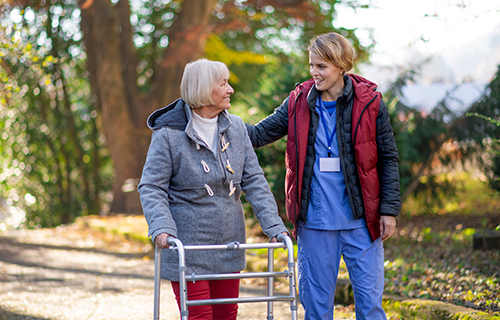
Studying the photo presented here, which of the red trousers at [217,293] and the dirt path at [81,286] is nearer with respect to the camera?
the red trousers at [217,293]

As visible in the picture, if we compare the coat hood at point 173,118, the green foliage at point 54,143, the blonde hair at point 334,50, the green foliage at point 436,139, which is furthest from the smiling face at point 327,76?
the green foliage at point 54,143

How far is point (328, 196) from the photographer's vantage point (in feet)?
10.1

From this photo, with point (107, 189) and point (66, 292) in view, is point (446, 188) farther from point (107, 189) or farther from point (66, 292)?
point (107, 189)

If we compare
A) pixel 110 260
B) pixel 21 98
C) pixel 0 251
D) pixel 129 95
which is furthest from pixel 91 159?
pixel 110 260

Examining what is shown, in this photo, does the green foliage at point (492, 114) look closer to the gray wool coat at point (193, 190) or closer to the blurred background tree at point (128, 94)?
the blurred background tree at point (128, 94)

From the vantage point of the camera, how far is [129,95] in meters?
12.4

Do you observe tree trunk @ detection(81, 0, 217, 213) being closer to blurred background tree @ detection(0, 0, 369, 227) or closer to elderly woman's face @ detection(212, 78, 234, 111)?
blurred background tree @ detection(0, 0, 369, 227)

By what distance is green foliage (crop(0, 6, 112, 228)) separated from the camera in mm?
16359

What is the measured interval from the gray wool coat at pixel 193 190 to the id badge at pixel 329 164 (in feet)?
1.34

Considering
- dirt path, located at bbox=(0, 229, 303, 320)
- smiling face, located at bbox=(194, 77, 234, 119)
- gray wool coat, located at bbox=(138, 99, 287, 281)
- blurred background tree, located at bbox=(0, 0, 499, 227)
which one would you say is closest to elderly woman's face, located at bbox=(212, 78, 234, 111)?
smiling face, located at bbox=(194, 77, 234, 119)

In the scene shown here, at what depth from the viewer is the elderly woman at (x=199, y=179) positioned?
9.10 feet

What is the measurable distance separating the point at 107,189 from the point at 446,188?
41.2 ft

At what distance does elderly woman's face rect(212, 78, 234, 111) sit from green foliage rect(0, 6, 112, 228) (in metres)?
14.2

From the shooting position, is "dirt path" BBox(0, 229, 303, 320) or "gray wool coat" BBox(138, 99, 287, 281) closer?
"gray wool coat" BBox(138, 99, 287, 281)
